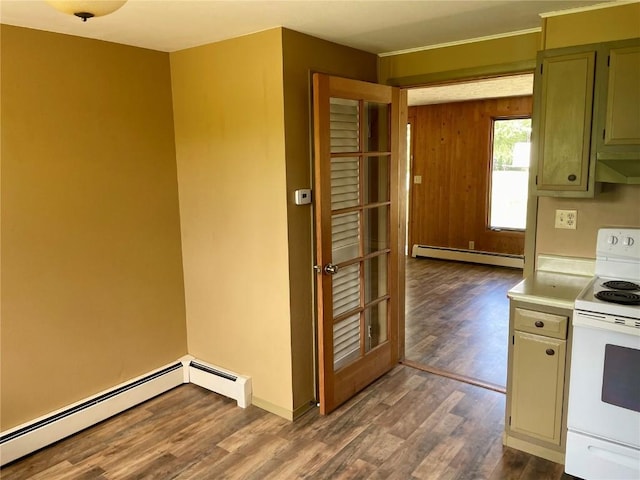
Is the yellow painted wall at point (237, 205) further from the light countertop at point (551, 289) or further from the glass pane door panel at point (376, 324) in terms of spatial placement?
the light countertop at point (551, 289)

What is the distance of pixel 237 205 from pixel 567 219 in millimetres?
1950

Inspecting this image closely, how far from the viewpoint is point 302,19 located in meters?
2.48

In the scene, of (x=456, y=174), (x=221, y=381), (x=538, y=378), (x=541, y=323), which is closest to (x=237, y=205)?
(x=221, y=381)

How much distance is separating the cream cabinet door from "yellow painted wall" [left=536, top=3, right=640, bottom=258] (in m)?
0.59

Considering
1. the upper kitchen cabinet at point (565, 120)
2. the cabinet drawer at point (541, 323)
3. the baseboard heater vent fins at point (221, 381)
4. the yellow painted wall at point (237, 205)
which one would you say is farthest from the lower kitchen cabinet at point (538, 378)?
the baseboard heater vent fins at point (221, 381)

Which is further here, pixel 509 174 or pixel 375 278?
pixel 509 174

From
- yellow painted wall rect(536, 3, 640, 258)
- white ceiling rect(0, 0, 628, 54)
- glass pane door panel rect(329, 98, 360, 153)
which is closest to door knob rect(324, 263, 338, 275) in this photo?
glass pane door panel rect(329, 98, 360, 153)

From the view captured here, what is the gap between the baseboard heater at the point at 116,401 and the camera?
8.64 ft

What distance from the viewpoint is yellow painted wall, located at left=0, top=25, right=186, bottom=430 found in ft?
8.48

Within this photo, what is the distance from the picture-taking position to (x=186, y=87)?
3193 mm

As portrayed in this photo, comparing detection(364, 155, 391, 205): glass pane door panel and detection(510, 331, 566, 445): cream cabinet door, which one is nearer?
detection(510, 331, 566, 445): cream cabinet door

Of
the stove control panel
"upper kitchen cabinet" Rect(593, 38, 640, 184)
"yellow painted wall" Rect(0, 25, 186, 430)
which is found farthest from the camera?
"yellow painted wall" Rect(0, 25, 186, 430)

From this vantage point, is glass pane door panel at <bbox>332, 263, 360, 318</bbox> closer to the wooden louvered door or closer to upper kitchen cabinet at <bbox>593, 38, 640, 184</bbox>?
the wooden louvered door

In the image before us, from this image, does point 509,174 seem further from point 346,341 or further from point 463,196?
point 346,341
